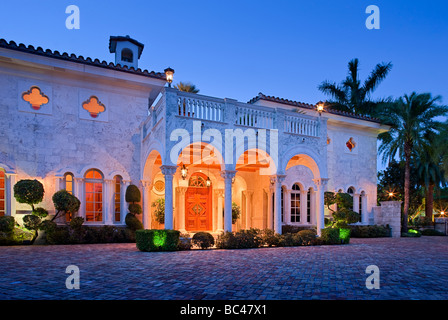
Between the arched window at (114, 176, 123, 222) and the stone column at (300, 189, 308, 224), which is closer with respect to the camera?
the arched window at (114, 176, 123, 222)

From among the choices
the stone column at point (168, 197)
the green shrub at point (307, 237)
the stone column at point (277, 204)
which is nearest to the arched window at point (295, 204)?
the green shrub at point (307, 237)

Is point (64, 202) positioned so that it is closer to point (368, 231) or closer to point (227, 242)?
point (227, 242)

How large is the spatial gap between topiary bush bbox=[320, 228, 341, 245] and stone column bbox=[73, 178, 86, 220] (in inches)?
440

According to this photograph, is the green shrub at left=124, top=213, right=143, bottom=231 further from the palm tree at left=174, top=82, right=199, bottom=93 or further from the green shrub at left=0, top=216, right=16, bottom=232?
the palm tree at left=174, top=82, right=199, bottom=93

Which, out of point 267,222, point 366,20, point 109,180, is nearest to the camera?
point 366,20

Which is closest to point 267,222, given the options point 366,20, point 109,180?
point 109,180

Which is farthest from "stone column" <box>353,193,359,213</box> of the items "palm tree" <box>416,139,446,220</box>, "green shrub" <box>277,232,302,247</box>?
"green shrub" <box>277,232,302,247</box>

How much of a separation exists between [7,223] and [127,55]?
11434mm

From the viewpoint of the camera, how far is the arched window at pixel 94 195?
609 inches

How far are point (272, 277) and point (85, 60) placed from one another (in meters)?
12.4

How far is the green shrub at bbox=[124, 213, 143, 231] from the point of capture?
604 inches

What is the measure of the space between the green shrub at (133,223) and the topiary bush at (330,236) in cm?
862

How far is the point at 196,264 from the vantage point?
918 cm
